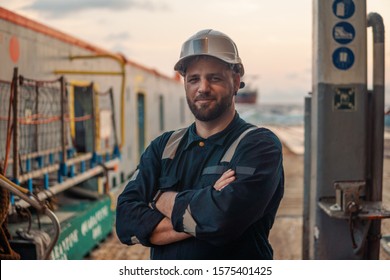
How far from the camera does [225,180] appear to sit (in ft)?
5.47

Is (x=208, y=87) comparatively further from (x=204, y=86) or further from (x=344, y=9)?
(x=344, y=9)

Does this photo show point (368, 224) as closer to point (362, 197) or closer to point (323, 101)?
point (362, 197)

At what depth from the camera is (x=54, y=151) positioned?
4.20 meters

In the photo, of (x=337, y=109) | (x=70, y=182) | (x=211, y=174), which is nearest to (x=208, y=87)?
(x=211, y=174)

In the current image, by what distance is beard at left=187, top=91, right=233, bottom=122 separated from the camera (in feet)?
5.86

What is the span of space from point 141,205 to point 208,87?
19.7 inches

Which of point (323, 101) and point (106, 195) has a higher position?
point (323, 101)

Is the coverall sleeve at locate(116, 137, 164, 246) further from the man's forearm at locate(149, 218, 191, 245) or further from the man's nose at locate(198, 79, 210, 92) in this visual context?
the man's nose at locate(198, 79, 210, 92)

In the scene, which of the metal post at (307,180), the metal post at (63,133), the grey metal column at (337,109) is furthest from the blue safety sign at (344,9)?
the metal post at (63,133)

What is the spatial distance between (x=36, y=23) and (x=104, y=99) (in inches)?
64.9

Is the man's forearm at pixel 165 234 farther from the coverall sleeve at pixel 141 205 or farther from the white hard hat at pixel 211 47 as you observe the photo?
the white hard hat at pixel 211 47
